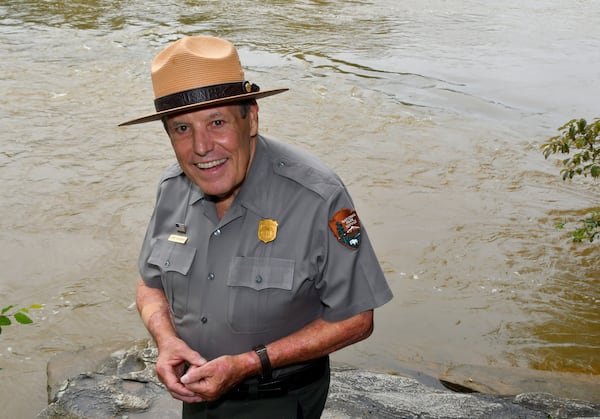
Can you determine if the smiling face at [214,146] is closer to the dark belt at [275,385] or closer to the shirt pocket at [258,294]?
the shirt pocket at [258,294]

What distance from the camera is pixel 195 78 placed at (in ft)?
7.16

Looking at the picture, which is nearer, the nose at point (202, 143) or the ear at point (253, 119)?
the nose at point (202, 143)

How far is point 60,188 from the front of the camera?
26.7 ft

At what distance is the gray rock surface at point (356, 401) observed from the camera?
3.54m

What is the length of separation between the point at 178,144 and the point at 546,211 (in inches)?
254

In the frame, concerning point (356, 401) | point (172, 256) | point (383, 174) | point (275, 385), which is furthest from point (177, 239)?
point (383, 174)

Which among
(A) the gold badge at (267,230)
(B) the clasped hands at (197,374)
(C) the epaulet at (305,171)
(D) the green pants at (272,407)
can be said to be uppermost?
(C) the epaulet at (305,171)

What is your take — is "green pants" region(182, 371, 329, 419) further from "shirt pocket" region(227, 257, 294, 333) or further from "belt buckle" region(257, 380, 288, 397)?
"shirt pocket" region(227, 257, 294, 333)

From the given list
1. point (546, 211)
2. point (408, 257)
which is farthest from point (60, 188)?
point (546, 211)

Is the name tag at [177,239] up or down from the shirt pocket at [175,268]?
up

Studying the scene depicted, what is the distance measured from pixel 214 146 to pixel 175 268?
462 millimetres

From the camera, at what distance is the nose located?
A: 2.22 metres

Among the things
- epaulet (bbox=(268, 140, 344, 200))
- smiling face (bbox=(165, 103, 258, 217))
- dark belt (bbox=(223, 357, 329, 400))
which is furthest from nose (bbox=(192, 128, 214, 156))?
dark belt (bbox=(223, 357, 329, 400))

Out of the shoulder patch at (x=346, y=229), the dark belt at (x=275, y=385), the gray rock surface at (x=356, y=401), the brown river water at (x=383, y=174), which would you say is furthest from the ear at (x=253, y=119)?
the brown river water at (x=383, y=174)
